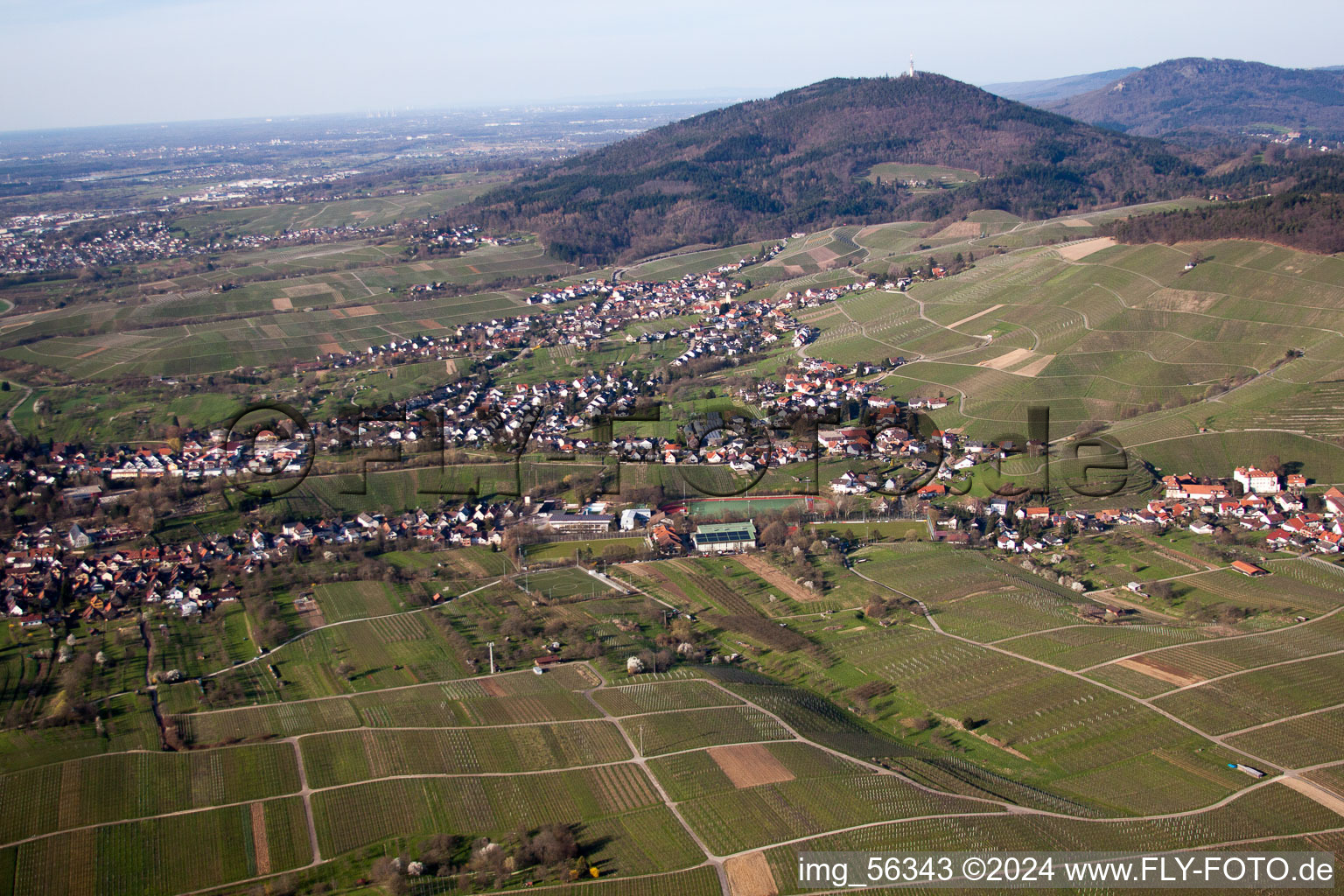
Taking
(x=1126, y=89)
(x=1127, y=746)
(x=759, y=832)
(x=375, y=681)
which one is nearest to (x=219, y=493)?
(x=375, y=681)

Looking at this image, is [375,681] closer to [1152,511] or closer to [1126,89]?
[1152,511]

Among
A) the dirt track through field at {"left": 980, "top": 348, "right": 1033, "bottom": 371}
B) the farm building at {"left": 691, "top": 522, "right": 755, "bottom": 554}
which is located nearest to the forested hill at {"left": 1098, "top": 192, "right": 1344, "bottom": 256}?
the dirt track through field at {"left": 980, "top": 348, "right": 1033, "bottom": 371}

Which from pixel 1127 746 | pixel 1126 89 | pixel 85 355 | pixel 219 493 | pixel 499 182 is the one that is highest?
pixel 1126 89

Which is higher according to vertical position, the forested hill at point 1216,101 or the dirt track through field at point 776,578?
the forested hill at point 1216,101

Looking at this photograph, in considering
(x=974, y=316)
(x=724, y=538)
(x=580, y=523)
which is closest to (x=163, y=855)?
(x=580, y=523)

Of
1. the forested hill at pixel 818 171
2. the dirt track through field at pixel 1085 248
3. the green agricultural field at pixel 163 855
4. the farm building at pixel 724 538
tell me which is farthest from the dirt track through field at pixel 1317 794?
the forested hill at pixel 818 171

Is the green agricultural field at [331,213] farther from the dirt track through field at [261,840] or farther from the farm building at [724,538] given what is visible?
the dirt track through field at [261,840]
